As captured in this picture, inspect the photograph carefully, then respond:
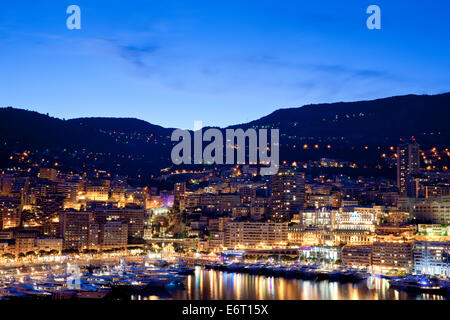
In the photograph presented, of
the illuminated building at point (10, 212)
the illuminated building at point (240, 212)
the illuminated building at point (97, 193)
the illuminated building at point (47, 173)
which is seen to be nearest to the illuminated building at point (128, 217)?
the illuminated building at point (10, 212)

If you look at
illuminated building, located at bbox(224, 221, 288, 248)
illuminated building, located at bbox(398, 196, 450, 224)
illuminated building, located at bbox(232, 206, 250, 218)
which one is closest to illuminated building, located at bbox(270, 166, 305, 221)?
illuminated building, located at bbox(232, 206, 250, 218)

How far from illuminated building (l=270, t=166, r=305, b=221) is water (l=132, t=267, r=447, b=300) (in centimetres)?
891

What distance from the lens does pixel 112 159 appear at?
46938 millimetres

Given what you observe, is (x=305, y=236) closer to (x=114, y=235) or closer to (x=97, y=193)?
(x=114, y=235)

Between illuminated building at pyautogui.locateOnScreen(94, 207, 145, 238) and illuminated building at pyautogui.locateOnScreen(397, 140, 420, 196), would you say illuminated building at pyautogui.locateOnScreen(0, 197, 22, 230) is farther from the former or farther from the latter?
illuminated building at pyautogui.locateOnScreen(397, 140, 420, 196)

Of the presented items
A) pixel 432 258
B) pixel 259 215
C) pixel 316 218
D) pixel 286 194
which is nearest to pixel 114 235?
pixel 259 215

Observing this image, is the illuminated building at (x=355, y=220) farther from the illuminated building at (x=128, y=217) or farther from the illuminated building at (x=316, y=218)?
the illuminated building at (x=128, y=217)

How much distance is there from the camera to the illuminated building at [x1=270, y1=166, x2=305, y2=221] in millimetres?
30797

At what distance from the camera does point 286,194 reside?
31.0 m

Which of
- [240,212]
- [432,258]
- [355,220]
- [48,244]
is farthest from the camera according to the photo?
[240,212]

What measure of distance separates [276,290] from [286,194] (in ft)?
42.4

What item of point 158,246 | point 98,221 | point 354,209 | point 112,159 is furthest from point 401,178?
point 112,159
